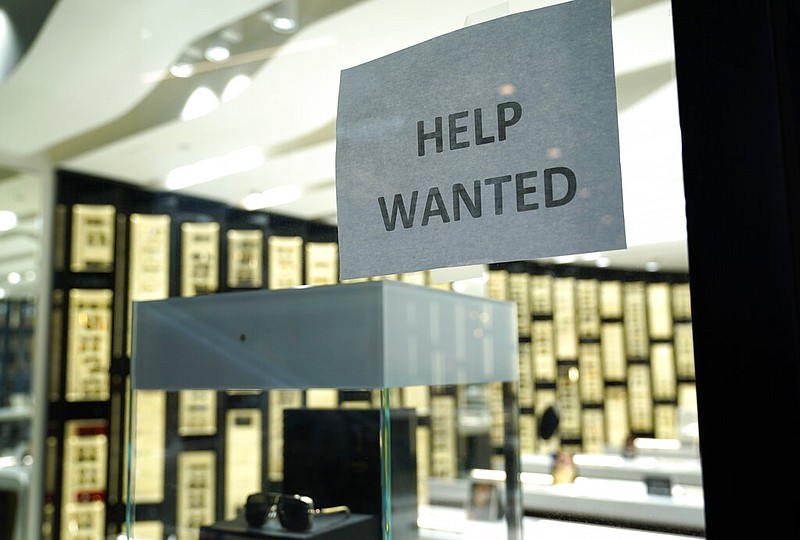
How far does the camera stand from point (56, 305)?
2.83m

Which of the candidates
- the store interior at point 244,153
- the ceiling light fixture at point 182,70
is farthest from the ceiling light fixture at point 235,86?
the ceiling light fixture at point 182,70

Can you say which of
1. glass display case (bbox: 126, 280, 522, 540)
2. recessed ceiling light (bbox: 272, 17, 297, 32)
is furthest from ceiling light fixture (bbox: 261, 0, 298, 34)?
glass display case (bbox: 126, 280, 522, 540)

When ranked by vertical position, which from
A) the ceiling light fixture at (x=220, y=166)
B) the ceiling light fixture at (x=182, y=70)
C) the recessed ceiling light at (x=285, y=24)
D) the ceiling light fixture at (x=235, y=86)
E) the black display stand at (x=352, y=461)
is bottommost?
the black display stand at (x=352, y=461)

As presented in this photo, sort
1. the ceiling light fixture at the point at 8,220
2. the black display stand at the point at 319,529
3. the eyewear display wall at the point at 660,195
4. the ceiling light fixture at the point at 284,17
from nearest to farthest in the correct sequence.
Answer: the eyewear display wall at the point at 660,195 → the black display stand at the point at 319,529 → the ceiling light fixture at the point at 284,17 → the ceiling light fixture at the point at 8,220

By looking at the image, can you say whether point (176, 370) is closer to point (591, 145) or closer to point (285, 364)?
point (285, 364)

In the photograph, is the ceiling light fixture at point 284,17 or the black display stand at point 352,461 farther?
the ceiling light fixture at point 284,17

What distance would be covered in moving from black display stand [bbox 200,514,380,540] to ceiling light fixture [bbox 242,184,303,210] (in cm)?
29

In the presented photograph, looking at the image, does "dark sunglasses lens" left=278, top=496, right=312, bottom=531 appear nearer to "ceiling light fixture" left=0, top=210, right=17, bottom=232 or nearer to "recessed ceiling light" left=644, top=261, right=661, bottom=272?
"recessed ceiling light" left=644, top=261, right=661, bottom=272

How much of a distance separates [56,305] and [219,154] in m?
1.94

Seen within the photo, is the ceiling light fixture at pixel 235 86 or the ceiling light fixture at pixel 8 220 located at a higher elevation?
the ceiling light fixture at pixel 8 220

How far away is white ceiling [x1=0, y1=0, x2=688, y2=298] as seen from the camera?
19.2 inches

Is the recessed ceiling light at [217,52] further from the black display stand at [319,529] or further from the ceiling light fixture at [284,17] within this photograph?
the black display stand at [319,529]

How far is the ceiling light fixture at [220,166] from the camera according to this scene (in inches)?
41.6

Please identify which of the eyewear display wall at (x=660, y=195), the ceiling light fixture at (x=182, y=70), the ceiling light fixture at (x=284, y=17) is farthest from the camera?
the ceiling light fixture at (x=182, y=70)
